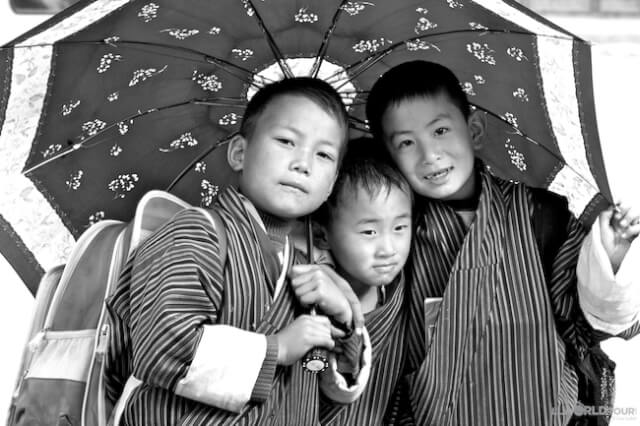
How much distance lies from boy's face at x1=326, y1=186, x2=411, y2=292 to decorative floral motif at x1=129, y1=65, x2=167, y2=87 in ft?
1.73

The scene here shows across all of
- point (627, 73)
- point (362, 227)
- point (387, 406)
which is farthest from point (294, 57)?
point (627, 73)

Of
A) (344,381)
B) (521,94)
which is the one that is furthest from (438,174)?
(344,381)

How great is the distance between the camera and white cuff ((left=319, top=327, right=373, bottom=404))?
1962 millimetres

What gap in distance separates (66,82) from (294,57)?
53cm

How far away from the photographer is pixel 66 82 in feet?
6.88

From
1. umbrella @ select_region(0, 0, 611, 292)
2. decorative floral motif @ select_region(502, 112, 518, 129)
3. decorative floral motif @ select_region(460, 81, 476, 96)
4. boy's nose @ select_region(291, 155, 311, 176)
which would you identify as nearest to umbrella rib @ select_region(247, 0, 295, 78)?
umbrella @ select_region(0, 0, 611, 292)

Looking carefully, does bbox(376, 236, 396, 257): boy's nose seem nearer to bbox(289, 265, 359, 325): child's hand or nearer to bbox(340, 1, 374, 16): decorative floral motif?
bbox(289, 265, 359, 325): child's hand

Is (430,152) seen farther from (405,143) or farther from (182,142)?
(182,142)

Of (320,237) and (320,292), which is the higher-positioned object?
(320,237)

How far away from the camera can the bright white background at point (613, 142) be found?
14.0 feet

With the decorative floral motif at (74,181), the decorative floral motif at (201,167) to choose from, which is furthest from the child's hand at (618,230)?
the decorative floral motif at (74,181)

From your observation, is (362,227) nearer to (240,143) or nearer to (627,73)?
(240,143)

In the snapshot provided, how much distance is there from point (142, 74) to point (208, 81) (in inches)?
6.8

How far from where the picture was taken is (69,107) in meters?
2.14
